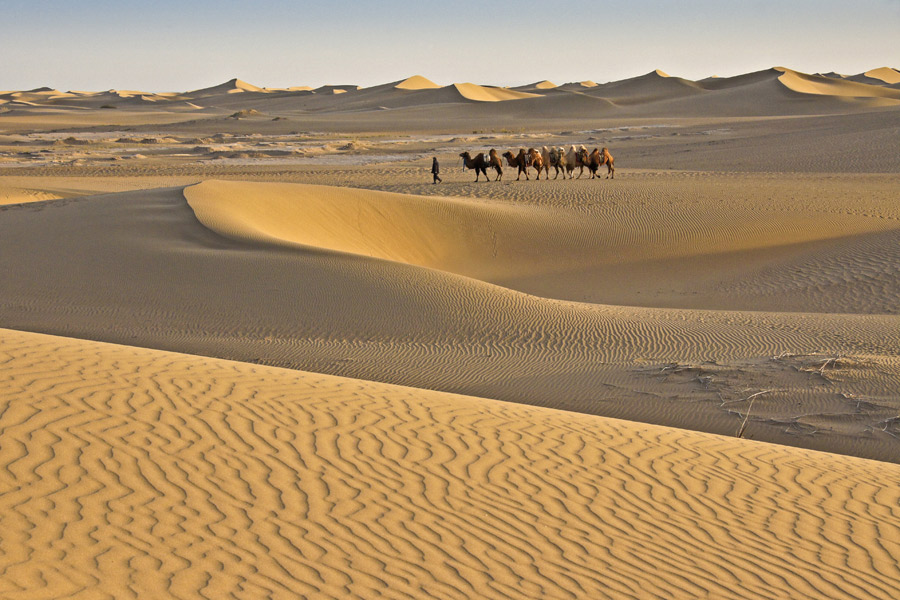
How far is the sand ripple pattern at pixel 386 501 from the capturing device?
14.3 feet

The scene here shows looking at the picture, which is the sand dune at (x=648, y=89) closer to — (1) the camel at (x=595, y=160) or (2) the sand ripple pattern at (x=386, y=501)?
(1) the camel at (x=595, y=160)

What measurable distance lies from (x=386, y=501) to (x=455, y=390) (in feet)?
15.8

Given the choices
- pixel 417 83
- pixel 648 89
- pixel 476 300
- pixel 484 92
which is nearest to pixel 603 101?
pixel 648 89

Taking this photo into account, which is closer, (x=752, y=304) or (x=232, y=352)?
(x=232, y=352)

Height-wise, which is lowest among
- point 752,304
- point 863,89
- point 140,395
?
point 752,304

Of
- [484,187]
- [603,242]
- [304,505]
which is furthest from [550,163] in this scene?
[304,505]

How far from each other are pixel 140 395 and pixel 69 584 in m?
2.99

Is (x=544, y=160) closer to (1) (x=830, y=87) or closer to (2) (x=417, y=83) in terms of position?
(1) (x=830, y=87)

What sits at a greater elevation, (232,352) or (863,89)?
(863,89)

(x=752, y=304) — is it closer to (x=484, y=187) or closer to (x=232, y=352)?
(x=232, y=352)

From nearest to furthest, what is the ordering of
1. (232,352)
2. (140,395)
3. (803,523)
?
(803,523) → (140,395) → (232,352)

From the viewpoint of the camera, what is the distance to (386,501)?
Answer: 5320 mm

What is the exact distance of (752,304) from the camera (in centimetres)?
1644

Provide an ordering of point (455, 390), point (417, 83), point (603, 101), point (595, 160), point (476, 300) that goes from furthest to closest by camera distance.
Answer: point (417, 83) < point (603, 101) < point (595, 160) < point (476, 300) < point (455, 390)
